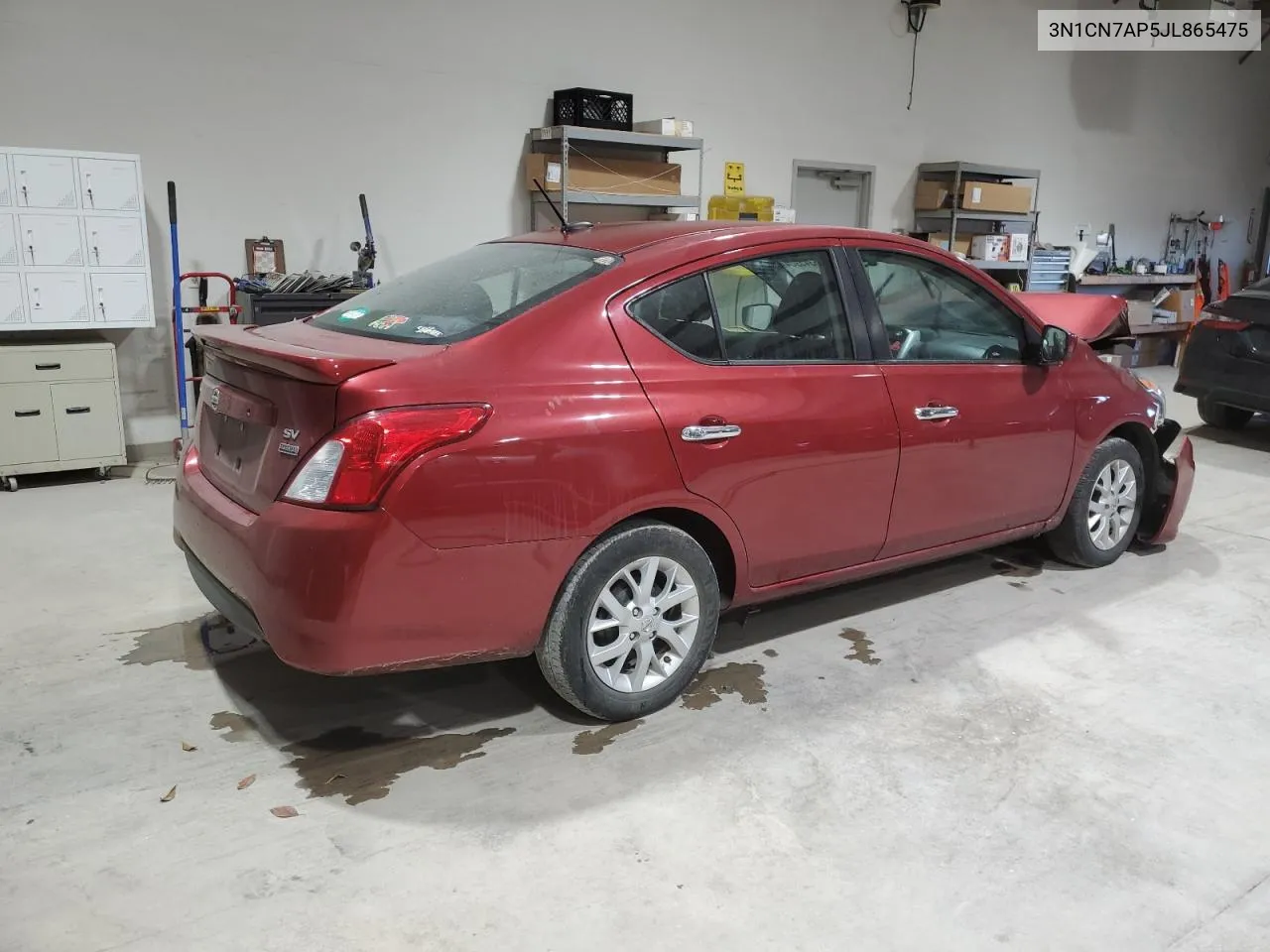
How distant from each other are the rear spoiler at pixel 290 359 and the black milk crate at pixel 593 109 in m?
4.33

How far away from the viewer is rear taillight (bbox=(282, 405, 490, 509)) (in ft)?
6.77

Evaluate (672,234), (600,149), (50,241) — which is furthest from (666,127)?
(672,234)

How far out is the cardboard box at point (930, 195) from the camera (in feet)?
28.5

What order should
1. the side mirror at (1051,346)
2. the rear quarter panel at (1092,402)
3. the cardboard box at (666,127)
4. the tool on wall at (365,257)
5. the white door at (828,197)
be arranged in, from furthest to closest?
the white door at (828,197) → the cardboard box at (666,127) → the tool on wall at (365,257) → the rear quarter panel at (1092,402) → the side mirror at (1051,346)

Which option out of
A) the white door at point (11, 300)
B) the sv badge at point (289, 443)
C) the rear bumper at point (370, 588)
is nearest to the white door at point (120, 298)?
the white door at point (11, 300)

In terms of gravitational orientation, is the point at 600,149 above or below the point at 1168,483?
above

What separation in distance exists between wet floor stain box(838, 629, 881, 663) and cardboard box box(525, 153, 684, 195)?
13.4 ft

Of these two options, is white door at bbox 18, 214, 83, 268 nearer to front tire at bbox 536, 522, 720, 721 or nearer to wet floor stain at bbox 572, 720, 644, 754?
front tire at bbox 536, 522, 720, 721

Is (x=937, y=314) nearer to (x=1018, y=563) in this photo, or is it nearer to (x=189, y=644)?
(x=1018, y=563)

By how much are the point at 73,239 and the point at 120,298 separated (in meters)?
0.35

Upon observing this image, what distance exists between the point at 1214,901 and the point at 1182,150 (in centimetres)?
1200

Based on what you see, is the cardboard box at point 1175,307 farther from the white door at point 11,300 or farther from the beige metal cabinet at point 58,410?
the white door at point 11,300

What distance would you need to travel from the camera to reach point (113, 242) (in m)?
5.03

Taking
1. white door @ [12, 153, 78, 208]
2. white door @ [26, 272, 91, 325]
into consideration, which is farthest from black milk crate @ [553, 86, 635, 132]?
white door @ [26, 272, 91, 325]
